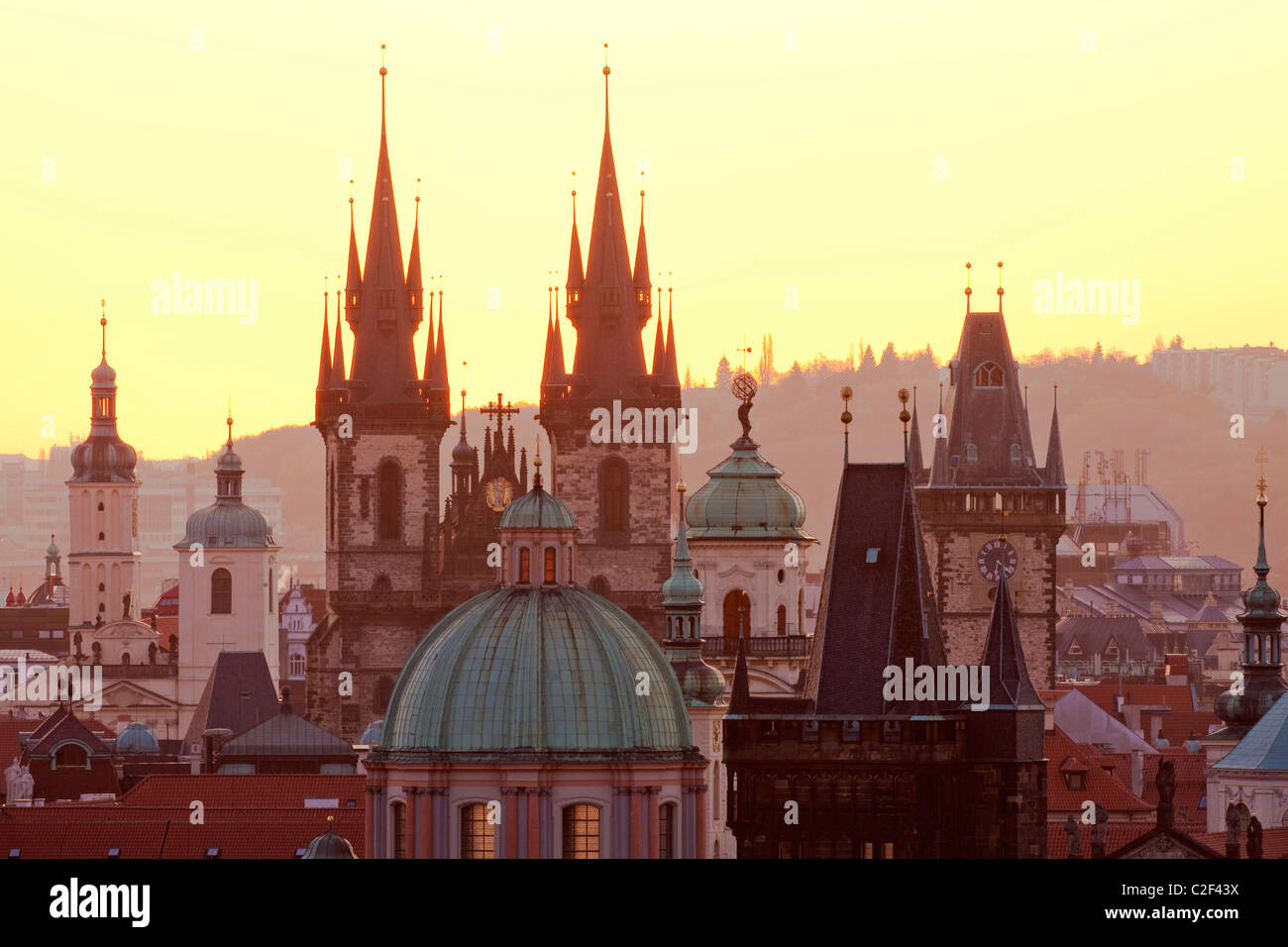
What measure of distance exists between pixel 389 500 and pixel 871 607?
60.0 m

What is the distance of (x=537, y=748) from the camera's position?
288 ft

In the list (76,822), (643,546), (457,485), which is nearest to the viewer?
(76,822)

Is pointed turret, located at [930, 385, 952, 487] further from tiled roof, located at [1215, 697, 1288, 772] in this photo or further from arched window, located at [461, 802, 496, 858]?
arched window, located at [461, 802, 496, 858]

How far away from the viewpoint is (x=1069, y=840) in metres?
89.8

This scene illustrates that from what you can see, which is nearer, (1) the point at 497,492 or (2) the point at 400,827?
(2) the point at 400,827

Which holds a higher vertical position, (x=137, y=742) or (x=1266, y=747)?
(x=1266, y=747)

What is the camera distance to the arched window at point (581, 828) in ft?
284

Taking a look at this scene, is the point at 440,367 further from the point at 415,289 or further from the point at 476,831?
the point at 476,831

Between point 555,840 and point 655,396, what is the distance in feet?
178

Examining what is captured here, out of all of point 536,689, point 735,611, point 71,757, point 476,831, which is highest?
point 735,611

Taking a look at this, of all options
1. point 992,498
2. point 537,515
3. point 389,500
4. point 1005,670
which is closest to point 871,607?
point 1005,670
